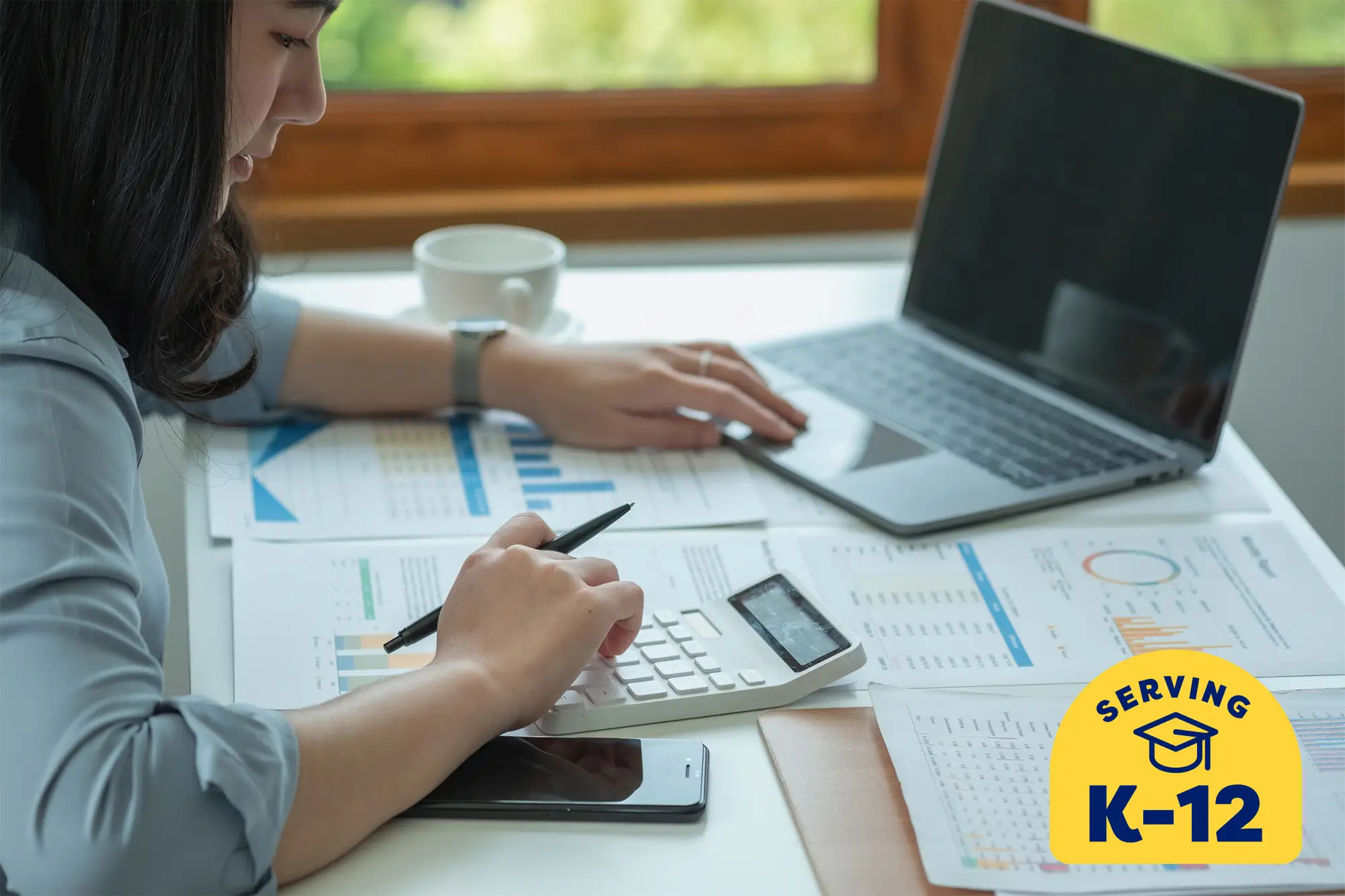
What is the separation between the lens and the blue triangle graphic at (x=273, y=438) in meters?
1.07

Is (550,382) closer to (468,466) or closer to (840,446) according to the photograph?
(468,466)

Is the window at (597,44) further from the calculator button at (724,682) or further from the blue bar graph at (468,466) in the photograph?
the calculator button at (724,682)

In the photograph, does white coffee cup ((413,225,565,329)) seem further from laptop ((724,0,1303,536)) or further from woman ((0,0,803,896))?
woman ((0,0,803,896))

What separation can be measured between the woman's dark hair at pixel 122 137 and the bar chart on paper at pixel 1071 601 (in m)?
0.43

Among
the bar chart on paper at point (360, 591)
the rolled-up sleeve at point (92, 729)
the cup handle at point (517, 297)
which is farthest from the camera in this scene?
the cup handle at point (517, 297)

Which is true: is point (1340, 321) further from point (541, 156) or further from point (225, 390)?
point (225, 390)

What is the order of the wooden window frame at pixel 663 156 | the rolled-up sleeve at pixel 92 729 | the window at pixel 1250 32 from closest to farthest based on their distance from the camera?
the rolled-up sleeve at pixel 92 729 → the wooden window frame at pixel 663 156 → the window at pixel 1250 32

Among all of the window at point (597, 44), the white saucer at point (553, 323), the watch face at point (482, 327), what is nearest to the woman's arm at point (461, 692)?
the watch face at point (482, 327)

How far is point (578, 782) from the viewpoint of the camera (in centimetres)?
70

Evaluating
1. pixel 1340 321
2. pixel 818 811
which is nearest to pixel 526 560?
pixel 818 811

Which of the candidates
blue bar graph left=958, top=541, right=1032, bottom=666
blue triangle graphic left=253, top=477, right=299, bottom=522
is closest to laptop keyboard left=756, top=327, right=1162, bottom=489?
blue bar graph left=958, top=541, right=1032, bottom=666

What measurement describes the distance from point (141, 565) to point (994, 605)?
485 mm

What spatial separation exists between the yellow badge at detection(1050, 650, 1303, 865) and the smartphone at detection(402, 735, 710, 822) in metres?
0.17

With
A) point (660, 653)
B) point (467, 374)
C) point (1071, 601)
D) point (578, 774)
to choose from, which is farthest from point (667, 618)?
point (467, 374)
